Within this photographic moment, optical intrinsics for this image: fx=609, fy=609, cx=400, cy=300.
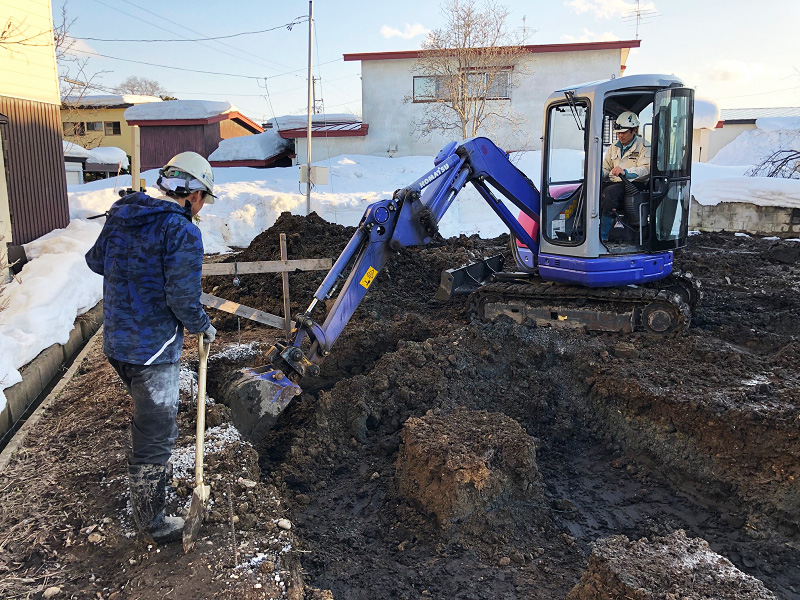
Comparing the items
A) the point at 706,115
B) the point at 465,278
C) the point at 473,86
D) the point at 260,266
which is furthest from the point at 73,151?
the point at 706,115

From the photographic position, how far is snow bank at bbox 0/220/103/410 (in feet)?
21.3

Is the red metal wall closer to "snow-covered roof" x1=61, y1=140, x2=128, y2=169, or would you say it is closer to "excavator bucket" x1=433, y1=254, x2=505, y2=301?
"snow-covered roof" x1=61, y1=140, x2=128, y2=169

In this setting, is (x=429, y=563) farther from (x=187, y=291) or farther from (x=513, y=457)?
(x=187, y=291)

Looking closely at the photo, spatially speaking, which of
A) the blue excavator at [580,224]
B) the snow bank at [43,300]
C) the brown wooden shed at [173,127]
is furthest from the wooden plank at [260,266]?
the brown wooden shed at [173,127]

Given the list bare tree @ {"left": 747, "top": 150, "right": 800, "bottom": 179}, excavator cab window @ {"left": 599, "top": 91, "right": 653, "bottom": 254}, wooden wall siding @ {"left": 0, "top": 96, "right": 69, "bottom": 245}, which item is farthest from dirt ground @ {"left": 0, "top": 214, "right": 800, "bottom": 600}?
bare tree @ {"left": 747, "top": 150, "right": 800, "bottom": 179}

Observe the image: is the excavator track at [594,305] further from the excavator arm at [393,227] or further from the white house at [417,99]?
the white house at [417,99]

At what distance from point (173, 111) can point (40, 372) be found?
23.2 metres

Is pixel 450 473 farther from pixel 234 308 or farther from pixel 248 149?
pixel 248 149

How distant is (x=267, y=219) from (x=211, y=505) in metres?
14.9

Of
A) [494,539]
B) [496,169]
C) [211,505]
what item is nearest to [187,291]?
[211,505]

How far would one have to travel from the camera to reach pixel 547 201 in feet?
23.7

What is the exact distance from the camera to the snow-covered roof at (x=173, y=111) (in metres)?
27.0

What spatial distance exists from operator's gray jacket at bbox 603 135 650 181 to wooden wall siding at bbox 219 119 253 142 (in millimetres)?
25567

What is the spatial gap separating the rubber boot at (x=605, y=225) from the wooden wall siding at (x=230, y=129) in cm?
2576
